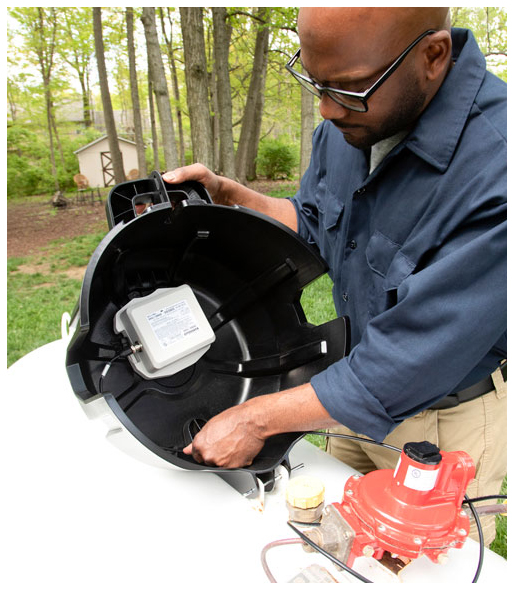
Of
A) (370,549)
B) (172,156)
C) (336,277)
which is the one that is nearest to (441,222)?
(336,277)

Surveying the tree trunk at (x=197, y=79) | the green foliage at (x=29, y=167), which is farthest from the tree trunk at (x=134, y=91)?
the green foliage at (x=29, y=167)

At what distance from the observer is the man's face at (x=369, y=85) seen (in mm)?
845

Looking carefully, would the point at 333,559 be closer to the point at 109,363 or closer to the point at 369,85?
the point at 109,363

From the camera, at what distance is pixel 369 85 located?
2.87 feet

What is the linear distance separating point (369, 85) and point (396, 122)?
117 millimetres

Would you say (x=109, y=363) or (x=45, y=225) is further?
(x=45, y=225)

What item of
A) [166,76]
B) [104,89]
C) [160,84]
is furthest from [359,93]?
[166,76]

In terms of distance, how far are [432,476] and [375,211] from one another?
0.60 meters

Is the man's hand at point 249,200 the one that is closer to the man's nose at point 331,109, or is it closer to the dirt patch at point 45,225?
the man's nose at point 331,109

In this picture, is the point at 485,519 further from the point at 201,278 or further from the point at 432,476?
the point at 201,278

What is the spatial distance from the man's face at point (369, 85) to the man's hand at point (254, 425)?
553mm

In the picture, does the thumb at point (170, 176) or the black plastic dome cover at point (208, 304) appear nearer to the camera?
the black plastic dome cover at point (208, 304)

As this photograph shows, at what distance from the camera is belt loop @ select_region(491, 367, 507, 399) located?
1.12 meters

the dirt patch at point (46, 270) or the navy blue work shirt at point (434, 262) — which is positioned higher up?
the navy blue work shirt at point (434, 262)
